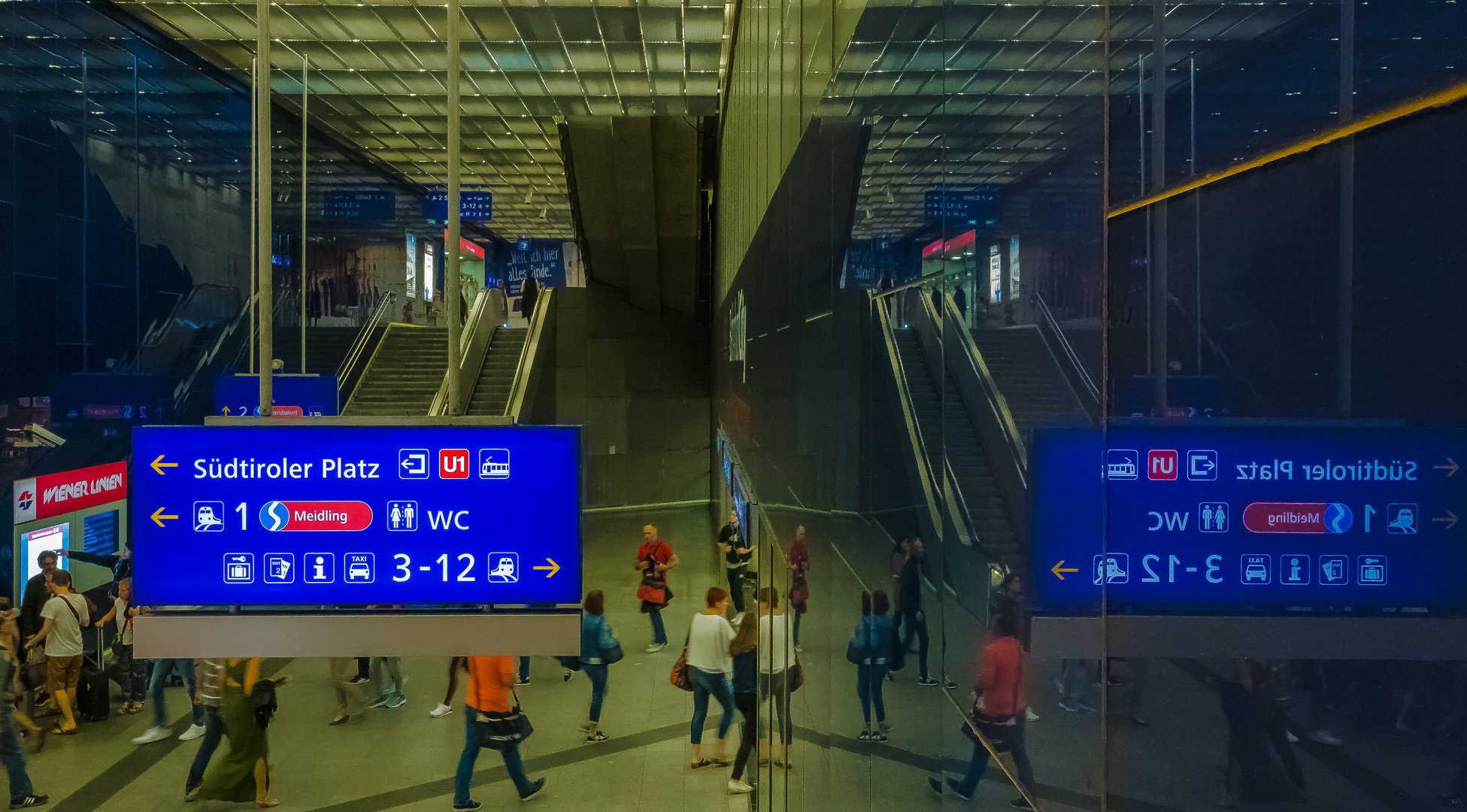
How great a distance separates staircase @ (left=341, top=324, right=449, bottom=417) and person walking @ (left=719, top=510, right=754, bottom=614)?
8.33m

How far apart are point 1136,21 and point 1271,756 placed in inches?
39.9

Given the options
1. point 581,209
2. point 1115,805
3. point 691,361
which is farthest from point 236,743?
point 691,361

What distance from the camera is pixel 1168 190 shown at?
123 centimetres

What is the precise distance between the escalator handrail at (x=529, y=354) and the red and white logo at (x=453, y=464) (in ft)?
41.8

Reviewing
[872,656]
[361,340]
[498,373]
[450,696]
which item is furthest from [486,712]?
[361,340]

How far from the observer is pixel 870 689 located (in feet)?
9.80

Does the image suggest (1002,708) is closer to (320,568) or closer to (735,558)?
(320,568)

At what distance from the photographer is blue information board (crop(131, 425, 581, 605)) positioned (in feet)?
13.4

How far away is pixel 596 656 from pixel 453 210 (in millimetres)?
5550

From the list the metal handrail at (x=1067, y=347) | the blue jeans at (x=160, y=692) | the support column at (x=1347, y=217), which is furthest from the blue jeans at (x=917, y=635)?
the blue jeans at (x=160, y=692)

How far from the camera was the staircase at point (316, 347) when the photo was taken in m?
18.7

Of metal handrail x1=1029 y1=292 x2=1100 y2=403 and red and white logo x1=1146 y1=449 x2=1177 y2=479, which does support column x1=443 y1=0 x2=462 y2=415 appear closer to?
metal handrail x1=1029 y1=292 x2=1100 y2=403

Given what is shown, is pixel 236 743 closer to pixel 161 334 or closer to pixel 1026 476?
pixel 1026 476

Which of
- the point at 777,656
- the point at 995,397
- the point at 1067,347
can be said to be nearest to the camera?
the point at 1067,347
